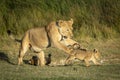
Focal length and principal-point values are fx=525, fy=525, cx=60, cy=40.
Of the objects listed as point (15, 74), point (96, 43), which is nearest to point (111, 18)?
point (96, 43)

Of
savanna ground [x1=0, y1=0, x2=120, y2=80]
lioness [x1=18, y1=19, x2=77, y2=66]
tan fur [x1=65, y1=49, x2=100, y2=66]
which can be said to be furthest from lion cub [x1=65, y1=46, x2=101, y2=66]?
savanna ground [x1=0, y1=0, x2=120, y2=80]

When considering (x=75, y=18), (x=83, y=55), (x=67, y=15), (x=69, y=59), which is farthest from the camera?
(x=75, y=18)

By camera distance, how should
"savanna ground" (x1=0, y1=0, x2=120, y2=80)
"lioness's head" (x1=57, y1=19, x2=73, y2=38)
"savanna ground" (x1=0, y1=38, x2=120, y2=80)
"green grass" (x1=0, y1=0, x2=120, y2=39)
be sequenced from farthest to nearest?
"green grass" (x1=0, y1=0, x2=120, y2=39) → "savanna ground" (x1=0, y1=0, x2=120, y2=80) → "lioness's head" (x1=57, y1=19, x2=73, y2=38) → "savanna ground" (x1=0, y1=38, x2=120, y2=80)

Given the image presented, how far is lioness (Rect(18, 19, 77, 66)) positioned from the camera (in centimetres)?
1456

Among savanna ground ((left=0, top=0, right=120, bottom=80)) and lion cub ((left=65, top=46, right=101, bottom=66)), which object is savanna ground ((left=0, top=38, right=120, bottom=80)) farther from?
savanna ground ((left=0, top=0, right=120, bottom=80))

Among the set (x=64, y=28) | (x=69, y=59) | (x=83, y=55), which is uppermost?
(x=64, y=28)

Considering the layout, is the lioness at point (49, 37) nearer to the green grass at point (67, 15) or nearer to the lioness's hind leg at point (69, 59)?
the lioness's hind leg at point (69, 59)

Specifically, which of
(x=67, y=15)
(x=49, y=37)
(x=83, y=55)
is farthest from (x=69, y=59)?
(x=67, y=15)

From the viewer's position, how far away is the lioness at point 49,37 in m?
14.6

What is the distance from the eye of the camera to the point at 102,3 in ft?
A: 69.8

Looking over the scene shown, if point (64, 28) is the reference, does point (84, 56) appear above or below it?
below

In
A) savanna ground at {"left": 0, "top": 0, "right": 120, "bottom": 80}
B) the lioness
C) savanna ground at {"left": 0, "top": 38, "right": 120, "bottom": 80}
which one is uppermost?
savanna ground at {"left": 0, "top": 0, "right": 120, "bottom": 80}

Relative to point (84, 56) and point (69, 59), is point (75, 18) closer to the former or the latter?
point (84, 56)

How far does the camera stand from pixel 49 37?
14758 millimetres
